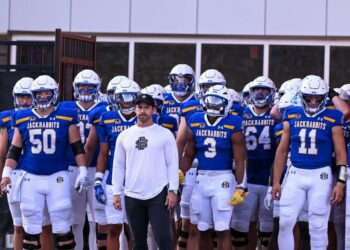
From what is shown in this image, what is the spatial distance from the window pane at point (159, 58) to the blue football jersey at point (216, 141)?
7.03 m

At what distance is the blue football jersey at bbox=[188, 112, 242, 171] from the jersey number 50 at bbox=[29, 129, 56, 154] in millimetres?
1479

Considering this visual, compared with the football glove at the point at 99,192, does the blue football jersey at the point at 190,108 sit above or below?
above

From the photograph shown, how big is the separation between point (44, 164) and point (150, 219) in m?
1.48

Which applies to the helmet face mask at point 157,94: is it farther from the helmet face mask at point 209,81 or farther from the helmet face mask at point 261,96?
the helmet face mask at point 261,96

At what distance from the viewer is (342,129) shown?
10922 millimetres

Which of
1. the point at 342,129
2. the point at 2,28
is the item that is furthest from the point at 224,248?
the point at 2,28

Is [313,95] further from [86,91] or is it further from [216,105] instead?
[86,91]

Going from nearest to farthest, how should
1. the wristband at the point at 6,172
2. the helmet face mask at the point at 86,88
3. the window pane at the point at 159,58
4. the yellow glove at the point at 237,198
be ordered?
the yellow glove at the point at 237,198 → the wristband at the point at 6,172 → the helmet face mask at the point at 86,88 → the window pane at the point at 159,58

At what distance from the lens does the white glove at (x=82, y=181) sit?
1098 centimetres

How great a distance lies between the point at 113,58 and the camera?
1808 centimetres

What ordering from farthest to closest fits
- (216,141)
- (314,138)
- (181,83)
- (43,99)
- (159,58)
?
(159,58)
(181,83)
(43,99)
(216,141)
(314,138)

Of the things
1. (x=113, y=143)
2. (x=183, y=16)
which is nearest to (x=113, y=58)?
(x=183, y=16)

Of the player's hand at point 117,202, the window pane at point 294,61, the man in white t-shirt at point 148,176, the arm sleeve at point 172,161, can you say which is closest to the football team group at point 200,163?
the player's hand at point 117,202

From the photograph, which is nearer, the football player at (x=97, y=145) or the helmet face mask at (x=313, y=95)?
the helmet face mask at (x=313, y=95)
